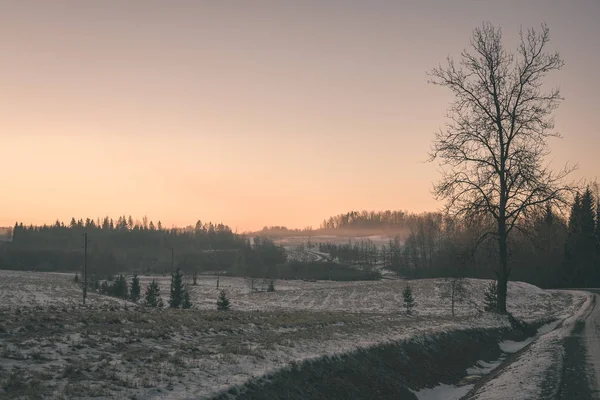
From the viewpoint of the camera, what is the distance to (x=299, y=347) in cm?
1380

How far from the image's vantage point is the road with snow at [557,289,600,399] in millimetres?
11273

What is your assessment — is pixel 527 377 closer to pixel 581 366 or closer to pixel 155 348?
pixel 581 366

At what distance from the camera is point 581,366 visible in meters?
14.6

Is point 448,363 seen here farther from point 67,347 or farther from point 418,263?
point 418,263

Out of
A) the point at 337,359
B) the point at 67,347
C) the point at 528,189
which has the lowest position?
the point at 337,359

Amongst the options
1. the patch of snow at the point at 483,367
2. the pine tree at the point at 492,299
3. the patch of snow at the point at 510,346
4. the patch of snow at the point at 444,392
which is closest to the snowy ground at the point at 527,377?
the patch of snow at the point at 444,392

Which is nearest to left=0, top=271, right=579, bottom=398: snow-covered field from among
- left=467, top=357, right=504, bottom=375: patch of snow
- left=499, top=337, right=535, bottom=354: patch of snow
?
left=499, top=337, right=535, bottom=354: patch of snow

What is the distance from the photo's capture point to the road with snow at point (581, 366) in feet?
37.0

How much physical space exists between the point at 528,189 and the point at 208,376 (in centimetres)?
2201

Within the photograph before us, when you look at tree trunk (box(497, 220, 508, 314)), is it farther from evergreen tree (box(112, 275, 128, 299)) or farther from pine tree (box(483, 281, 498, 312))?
evergreen tree (box(112, 275, 128, 299))

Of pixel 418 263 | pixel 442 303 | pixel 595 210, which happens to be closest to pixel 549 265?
pixel 595 210

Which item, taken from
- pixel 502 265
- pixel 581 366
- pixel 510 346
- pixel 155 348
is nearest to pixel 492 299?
pixel 502 265

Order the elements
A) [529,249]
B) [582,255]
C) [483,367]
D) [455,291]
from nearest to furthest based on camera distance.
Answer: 1. [483,367]
2. [529,249]
3. [455,291]
4. [582,255]

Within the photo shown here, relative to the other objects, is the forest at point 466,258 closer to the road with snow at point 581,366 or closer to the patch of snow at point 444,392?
the road with snow at point 581,366
